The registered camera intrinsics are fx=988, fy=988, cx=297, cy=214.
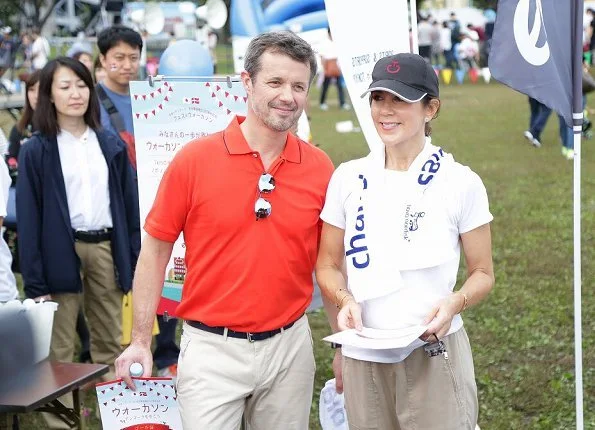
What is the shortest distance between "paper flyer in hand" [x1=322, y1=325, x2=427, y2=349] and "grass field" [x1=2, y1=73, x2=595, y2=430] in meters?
2.39

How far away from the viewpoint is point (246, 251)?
3203 millimetres

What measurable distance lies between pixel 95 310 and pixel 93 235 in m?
0.53

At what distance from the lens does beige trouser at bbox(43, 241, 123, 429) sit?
5.31 metres

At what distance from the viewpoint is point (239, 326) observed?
10.6ft

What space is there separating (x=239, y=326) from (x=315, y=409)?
2396 mm

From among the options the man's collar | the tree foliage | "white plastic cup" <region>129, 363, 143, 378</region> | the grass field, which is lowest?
the grass field

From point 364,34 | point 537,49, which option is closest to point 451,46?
point 364,34

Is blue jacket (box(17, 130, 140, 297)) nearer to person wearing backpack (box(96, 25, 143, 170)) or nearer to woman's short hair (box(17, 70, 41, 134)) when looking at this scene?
person wearing backpack (box(96, 25, 143, 170))

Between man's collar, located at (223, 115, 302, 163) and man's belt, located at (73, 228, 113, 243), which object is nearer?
man's collar, located at (223, 115, 302, 163)

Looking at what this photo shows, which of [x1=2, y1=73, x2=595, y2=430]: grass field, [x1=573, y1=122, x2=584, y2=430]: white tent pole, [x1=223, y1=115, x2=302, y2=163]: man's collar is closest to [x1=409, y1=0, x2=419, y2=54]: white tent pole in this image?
[x1=573, y1=122, x2=584, y2=430]: white tent pole

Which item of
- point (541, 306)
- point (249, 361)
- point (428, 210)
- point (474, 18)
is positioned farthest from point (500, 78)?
point (474, 18)

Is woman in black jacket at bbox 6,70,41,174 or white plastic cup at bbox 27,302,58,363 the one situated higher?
woman in black jacket at bbox 6,70,41,174

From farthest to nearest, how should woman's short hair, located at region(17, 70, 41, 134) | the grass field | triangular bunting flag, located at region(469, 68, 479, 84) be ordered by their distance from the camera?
1. triangular bunting flag, located at region(469, 68, 479, 84)
2. woman's short hair, located at region(17, 70, 41, 134)
3. the grass field

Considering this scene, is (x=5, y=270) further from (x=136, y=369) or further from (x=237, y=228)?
(x=237, y=228)
